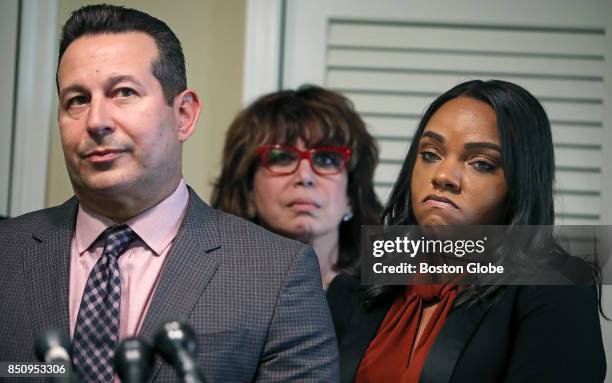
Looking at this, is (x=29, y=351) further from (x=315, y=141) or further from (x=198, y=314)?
(x=315, y=141)

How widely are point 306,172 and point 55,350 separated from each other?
4.66 ft

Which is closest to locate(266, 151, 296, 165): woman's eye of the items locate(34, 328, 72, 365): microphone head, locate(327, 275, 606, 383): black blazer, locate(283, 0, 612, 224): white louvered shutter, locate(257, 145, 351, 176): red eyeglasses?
locate(257, 145, 351, 176): red eyeglasses

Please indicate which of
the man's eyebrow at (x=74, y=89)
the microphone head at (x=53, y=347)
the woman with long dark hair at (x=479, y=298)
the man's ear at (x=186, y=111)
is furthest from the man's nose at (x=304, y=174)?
the microphone head at (x=53, y=347)

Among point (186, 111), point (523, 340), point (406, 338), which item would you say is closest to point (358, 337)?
point (406, 338)

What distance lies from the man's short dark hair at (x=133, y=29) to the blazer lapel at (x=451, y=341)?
0.68 metres

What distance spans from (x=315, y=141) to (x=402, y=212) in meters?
0.68

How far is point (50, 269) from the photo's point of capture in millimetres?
1651

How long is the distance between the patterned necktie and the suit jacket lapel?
0.11 feet

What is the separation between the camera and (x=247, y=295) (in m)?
1.62

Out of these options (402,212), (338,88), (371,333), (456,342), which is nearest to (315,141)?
(338,88)

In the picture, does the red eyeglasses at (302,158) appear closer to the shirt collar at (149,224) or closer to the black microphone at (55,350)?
the shirt collar at (149,224)

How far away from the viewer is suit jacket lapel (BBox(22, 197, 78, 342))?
1579mm

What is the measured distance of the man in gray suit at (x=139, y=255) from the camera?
1572 mm

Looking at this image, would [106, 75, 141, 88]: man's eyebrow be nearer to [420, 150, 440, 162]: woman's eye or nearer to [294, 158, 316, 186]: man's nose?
[420, 150, 440, 162]: woman's eye
